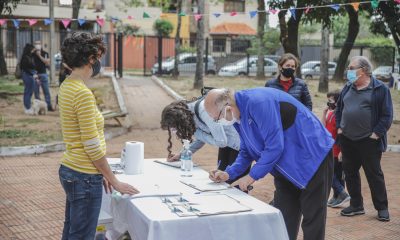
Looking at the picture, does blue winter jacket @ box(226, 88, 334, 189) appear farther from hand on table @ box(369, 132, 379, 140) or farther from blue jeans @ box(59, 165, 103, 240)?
hand on table @ box(369, 132, 379, 140)

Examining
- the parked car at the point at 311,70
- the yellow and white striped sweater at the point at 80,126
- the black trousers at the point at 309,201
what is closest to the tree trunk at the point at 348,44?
the parked car at the point at 311,70

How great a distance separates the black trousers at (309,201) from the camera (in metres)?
3.75

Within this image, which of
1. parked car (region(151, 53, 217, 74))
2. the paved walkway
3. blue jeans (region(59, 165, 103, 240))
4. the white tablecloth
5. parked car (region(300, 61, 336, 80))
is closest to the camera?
the white tablecloth

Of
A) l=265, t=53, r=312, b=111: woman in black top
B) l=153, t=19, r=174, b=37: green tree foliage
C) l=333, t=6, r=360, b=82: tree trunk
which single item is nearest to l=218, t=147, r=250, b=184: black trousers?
l=265, t=53, r=312, b=111: woman in black top

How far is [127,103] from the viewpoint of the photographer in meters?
17.4

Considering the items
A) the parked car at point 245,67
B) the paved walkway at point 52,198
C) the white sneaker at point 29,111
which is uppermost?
the parked car at point 245,67

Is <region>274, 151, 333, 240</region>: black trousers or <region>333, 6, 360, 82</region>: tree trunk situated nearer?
<region>274, 151, 333, 240</region>: black trousers

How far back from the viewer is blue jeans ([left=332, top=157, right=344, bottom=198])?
21.3 ft

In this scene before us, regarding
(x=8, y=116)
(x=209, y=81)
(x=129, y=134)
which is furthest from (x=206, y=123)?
Result: (x=209, y=81)

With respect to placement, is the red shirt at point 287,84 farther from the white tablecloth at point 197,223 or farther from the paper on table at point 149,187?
the white tablecloth at point 197,223

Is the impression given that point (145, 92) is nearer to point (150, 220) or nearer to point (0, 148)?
point (0, 148)

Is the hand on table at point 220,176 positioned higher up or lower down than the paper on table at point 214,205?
higher up

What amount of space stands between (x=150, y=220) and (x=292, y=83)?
3.56 m

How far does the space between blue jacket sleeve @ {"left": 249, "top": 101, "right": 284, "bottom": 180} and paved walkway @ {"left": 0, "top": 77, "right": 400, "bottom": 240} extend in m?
2.27
